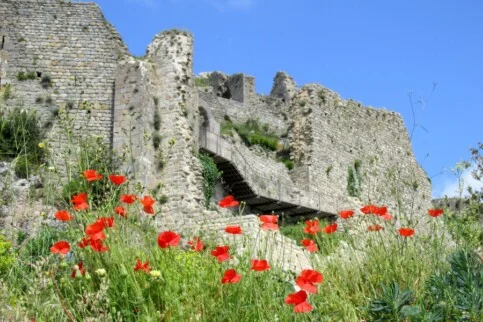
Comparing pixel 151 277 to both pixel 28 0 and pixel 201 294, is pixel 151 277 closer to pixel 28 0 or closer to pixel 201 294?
pixel 201 294

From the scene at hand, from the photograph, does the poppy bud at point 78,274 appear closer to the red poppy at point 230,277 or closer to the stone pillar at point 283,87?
the red poppy at point 230,277

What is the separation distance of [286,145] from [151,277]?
19637 millimetres

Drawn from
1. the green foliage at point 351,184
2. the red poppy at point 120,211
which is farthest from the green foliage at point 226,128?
the red poppy at point 120,211

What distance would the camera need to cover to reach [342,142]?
2466 centimetres

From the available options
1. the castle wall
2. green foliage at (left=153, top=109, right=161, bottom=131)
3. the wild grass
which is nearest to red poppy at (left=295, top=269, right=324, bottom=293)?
the wild grass

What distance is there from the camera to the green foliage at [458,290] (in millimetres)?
4605

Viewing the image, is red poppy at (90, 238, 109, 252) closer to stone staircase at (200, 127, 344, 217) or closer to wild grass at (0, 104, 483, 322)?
wild grass at (0, 104, 483, 322)

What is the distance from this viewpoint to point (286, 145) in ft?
80.7

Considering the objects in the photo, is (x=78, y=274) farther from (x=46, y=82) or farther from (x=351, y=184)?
(x=351, y=184)

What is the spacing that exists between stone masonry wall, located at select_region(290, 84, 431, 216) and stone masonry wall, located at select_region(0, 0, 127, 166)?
7.33 meters

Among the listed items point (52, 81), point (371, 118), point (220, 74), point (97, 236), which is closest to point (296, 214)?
point (371, 118)

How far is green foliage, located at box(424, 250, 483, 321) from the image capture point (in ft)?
15.1

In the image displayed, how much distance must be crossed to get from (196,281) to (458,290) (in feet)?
5.70

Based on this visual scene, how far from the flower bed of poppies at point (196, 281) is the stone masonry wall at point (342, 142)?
1538cm
